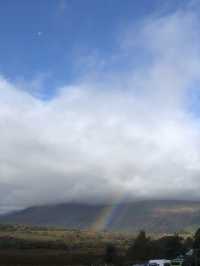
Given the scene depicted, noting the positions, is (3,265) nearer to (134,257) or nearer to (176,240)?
(134,257)

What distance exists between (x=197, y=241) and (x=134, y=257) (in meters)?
18.7

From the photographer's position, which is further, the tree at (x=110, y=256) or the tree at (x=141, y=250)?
the tree at (x=141, y=250)

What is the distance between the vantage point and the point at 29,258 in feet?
497

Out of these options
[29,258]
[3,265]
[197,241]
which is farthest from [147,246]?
[3,265]

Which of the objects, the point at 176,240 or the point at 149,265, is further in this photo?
the point at 176,240

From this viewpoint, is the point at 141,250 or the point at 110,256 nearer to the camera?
the point at 110,256

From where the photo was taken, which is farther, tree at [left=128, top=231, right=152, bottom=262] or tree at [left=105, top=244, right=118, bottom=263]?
tree at [left=128, top=231, right=152, bottom=262]

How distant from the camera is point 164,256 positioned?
5802 inches

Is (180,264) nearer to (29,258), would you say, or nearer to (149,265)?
(149,265)

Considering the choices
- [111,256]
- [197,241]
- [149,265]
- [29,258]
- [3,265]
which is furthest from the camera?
[29,258]

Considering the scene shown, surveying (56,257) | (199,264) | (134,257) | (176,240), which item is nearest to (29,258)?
(56,257)

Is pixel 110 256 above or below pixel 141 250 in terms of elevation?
below

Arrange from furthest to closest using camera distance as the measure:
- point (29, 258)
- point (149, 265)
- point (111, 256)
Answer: point (29, 258) < point (111, 256) < point (149, 265)

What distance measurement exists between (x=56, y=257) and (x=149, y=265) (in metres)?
68.8
